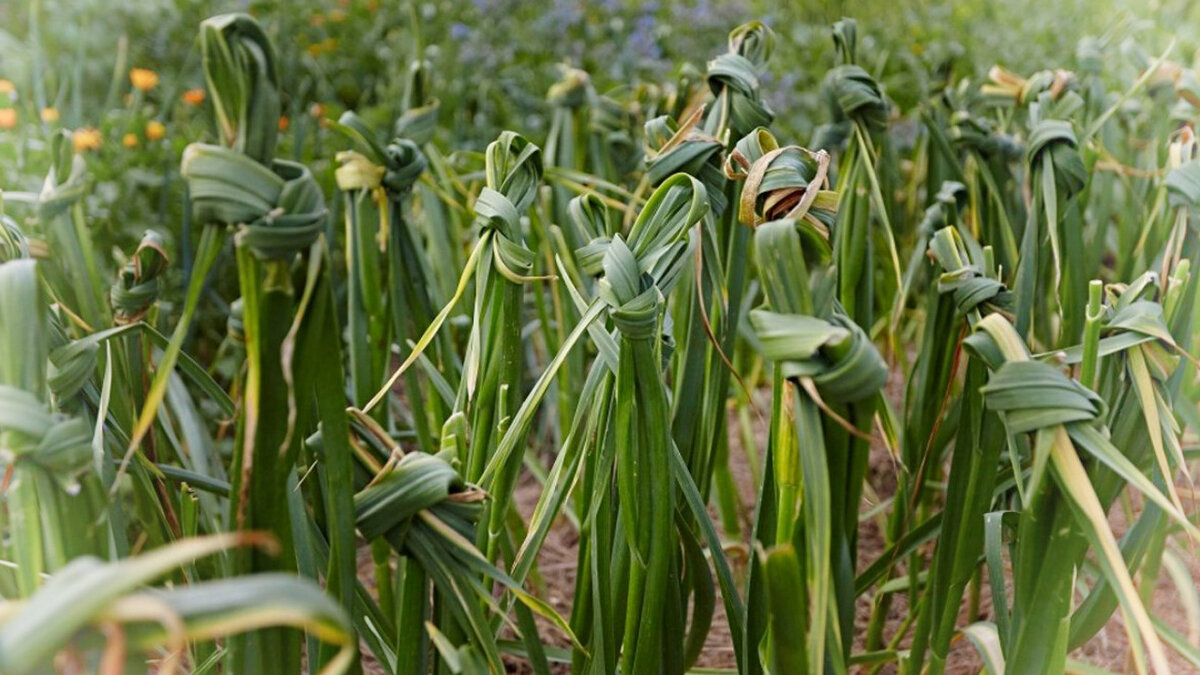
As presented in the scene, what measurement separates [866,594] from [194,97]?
5.23ft

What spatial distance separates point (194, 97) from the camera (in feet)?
6.59

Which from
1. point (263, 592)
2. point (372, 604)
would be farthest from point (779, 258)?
point (372, 604)

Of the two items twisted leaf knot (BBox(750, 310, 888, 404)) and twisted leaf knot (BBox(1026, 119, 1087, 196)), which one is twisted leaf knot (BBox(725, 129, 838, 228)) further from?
twisted leaf knot (BBox(1026, 119, 1087, 196))

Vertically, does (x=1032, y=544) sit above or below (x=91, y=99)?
below

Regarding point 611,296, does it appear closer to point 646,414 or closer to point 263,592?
point 646,414

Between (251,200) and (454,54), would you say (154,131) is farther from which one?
(251,200)

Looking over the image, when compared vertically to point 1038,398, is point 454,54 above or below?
above

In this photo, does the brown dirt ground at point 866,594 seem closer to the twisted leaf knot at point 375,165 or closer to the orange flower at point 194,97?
the twisted leaf knot at point 375,165

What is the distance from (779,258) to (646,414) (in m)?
0.15

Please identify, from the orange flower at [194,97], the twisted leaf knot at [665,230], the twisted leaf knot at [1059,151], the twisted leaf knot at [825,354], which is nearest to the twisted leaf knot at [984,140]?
the twisted leaf knot at [1059,151]

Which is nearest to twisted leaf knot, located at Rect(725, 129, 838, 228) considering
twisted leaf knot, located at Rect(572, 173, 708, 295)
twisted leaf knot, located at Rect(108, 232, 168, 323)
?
twisted leaf knot, located at Rect(572, 173, 708, 295)

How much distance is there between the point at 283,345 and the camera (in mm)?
396

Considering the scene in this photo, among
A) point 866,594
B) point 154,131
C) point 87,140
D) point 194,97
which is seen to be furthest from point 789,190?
point 194,97

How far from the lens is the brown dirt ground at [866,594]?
0.92 meters
